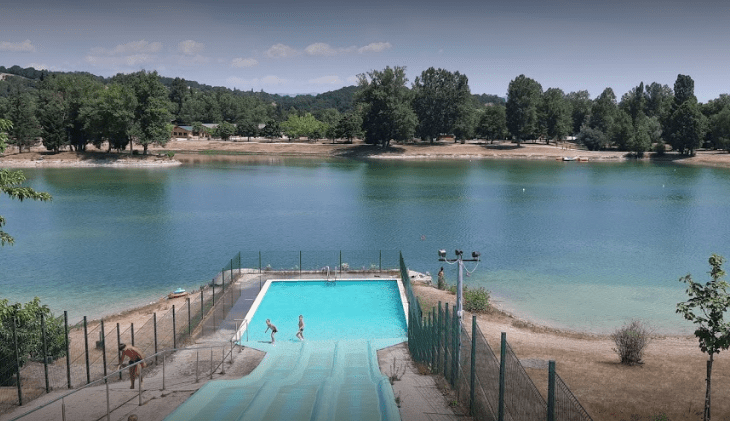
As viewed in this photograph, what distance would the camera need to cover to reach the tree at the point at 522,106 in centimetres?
16250

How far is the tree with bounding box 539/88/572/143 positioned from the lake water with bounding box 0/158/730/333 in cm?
5494

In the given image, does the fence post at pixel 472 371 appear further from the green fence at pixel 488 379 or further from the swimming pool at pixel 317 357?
the swimming pool at pixel 317 357

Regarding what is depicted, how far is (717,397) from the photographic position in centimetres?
1970

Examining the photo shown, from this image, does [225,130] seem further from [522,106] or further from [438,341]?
[438,341]

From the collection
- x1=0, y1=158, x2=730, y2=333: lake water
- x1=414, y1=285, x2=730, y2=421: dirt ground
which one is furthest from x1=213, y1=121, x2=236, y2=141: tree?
x1=414, y1=285, x2=730, y2=421: dirt ground

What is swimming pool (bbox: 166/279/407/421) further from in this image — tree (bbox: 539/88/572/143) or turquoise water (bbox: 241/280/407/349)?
tree (bbox: 539/88/572/143)

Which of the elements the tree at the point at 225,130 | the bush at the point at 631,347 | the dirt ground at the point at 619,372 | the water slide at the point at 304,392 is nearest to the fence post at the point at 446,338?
the water slide at the point at 304,392

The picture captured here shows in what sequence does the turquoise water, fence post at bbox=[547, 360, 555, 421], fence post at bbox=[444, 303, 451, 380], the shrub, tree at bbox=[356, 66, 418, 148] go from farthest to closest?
1. tree at bbox=[356, 66, 418, 148]
2. the shrub
3. the turquoise water
4. fence post at bbox=[444, 303, 451, 380]
5. fence post at bbox=[547, 360, 555, 421]

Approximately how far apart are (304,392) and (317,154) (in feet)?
505

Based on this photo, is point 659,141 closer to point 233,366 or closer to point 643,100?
point 643,100

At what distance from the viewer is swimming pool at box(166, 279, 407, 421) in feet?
50.7

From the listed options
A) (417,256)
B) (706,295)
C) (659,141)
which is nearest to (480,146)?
(659,141)

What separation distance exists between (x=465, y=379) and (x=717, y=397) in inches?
394

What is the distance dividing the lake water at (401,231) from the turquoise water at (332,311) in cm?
787
